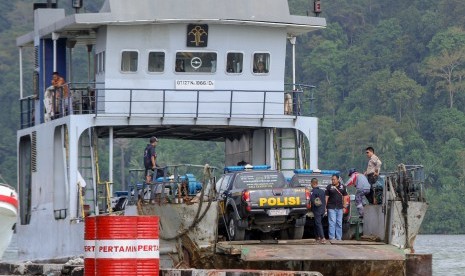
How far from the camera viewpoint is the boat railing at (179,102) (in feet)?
106

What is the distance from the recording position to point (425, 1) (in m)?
117

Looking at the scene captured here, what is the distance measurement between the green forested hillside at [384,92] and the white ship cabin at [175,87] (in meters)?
52.7

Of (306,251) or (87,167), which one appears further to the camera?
(87,167)

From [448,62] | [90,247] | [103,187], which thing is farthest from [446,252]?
[90,247]

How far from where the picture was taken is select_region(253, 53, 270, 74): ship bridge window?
33.7m

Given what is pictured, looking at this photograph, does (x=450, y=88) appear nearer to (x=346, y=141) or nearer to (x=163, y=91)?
(x=346, y=141)

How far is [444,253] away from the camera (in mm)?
64062

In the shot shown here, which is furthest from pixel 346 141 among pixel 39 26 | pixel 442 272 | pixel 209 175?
pixel 209 175

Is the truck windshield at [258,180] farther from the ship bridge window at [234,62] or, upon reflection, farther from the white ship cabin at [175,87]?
the ship bridge window at [234,62]

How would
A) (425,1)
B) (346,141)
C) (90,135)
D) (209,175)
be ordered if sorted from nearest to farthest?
(209,175)
(90,135)
(346,141)
(425,1)

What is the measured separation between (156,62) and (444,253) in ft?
109

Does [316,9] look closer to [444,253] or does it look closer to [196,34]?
[196,34]

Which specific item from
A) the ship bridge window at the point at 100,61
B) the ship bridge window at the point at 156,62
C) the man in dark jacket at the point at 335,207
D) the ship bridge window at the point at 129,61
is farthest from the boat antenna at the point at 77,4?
the man in dark jacket at the point at 335,207

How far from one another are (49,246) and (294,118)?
5752 millimetres
